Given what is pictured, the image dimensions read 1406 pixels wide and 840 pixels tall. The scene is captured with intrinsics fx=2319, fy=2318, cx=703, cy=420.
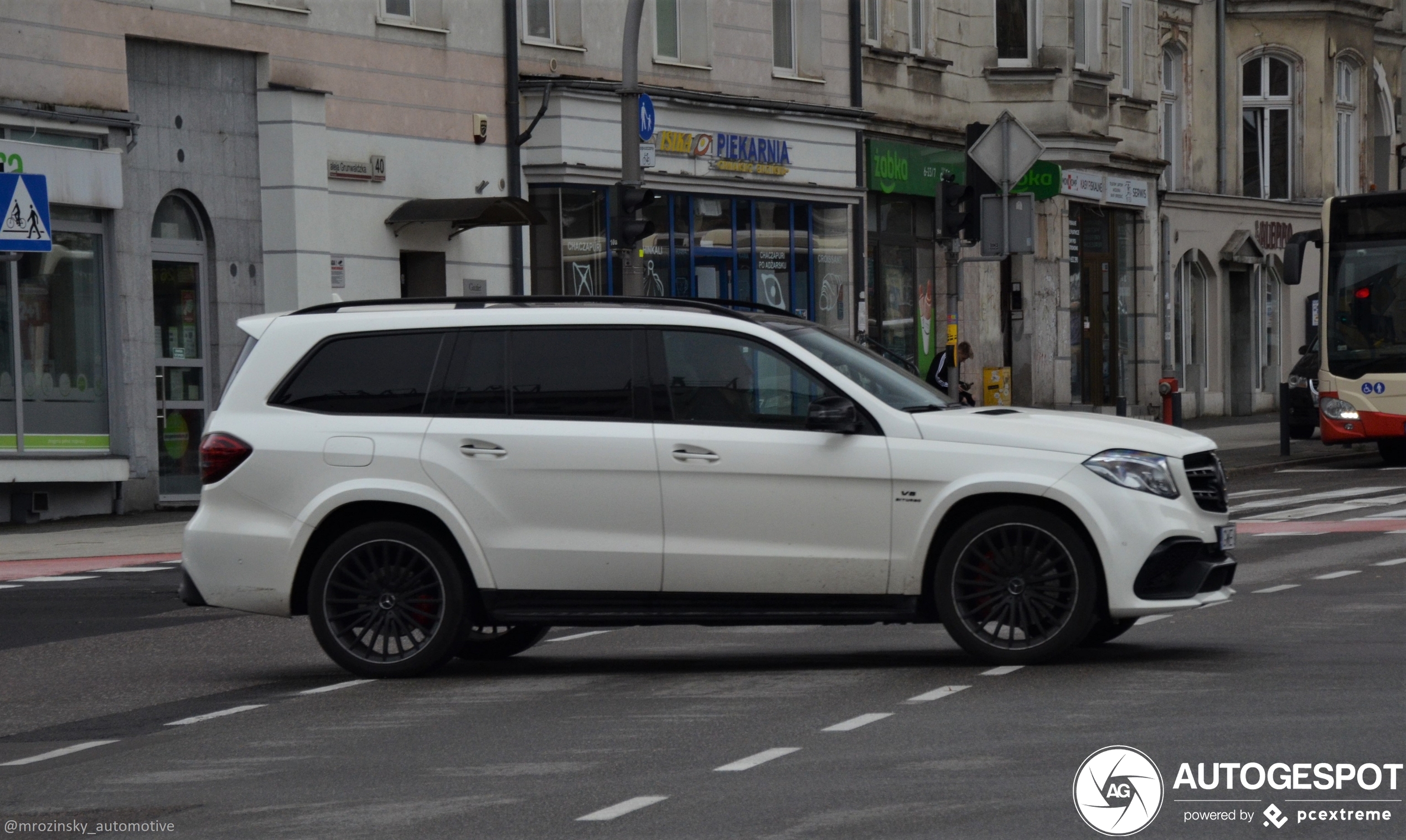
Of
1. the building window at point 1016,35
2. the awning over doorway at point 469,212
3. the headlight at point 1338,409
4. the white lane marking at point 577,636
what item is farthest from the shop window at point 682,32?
the white lane marking at point 577,636

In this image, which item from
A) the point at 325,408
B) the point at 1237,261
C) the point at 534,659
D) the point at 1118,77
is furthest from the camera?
the point at 1237,261

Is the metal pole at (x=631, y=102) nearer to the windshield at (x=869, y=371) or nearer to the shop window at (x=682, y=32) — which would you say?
the shop window at (x=682, y=32)

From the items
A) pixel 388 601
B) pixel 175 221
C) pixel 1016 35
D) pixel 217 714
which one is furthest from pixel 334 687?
pixel 1016 35

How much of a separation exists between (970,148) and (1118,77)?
63.5 ft

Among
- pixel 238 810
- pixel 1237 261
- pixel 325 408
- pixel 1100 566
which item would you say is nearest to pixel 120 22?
pixel 325 408

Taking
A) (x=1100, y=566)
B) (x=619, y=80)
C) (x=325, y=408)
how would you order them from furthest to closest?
(x=619, y=80), (x=325, y=408), (x=1100, y=566)

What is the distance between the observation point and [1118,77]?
40.3 metres

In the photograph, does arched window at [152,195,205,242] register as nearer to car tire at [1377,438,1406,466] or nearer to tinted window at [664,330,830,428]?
tinted window at [664,330,830,428]

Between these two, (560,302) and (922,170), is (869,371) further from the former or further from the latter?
(922,170)

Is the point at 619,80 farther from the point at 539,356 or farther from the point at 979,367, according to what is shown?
the point at 539,356

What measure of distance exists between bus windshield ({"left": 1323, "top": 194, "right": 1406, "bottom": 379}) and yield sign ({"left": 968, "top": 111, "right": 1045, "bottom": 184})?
23.1 feet

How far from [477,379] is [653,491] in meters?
1.02

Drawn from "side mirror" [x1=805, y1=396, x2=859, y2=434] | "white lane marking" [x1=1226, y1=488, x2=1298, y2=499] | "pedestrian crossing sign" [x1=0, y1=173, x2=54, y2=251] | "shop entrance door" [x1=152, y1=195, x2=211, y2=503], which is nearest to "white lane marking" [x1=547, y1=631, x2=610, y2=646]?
"side mirror" [x1=805, y1=396, x2=859, y2=434]

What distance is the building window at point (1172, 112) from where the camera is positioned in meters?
45.0
